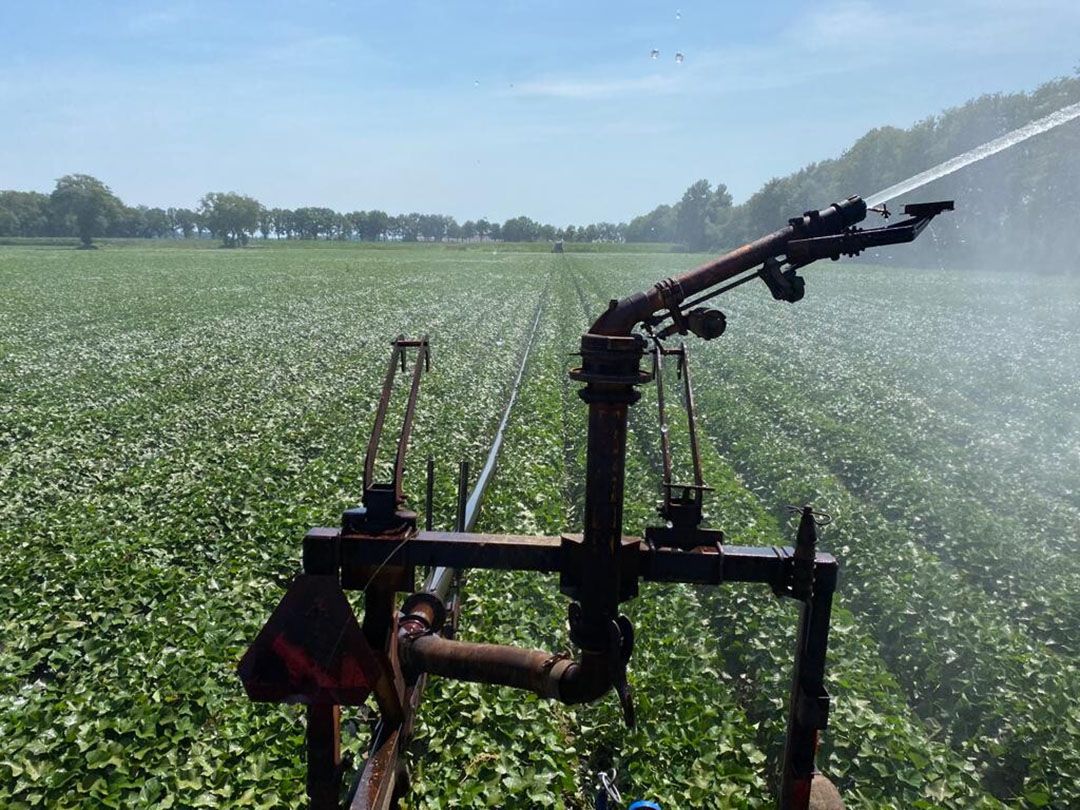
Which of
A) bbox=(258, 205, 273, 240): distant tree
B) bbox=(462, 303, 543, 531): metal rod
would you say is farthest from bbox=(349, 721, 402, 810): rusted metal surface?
bbox=(258, 205, 273, 240): distant tree

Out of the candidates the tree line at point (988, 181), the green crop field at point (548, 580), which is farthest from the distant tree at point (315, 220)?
the green crop field at point (548, 580)

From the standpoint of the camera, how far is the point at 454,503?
10.2 m

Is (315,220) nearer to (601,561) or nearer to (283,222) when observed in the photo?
(283,222)

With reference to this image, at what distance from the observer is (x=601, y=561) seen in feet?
9.67

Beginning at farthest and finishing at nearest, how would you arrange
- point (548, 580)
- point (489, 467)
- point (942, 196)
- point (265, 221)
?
point (265, 221) → point (942, 196) → point (489, 467) → point (548, 580)

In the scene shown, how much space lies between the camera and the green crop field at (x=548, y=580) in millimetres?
5141

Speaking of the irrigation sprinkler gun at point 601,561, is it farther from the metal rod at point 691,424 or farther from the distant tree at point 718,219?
the distant tree at point 718,219

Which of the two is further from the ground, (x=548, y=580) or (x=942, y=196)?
(x=942, y=196)

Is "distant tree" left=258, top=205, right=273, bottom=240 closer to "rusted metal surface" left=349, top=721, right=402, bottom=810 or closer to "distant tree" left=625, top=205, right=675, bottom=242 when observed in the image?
"distant tree" left=625, top=205, right=675, bottom=242

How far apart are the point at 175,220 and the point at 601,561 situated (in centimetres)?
22075

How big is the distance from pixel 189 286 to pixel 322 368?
3544 centimetres

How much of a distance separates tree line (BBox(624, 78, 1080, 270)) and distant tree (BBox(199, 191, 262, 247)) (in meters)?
113

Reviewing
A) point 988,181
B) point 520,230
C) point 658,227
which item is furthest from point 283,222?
point 988,181

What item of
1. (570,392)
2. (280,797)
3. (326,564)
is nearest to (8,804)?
(280,797)
